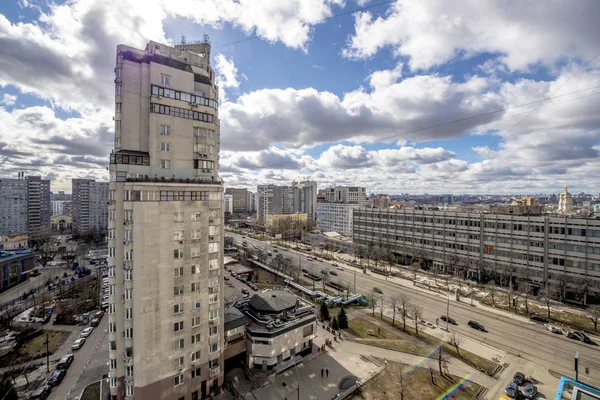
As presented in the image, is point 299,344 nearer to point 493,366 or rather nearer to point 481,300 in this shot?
point 493,366

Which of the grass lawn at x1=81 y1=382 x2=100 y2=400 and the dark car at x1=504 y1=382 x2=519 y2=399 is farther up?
the dark car at x1=504 y1=382 x2=519 y2=399

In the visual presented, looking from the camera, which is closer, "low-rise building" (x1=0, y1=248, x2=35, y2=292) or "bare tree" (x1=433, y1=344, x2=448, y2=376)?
"bare tree" (x1=433, y1=344, x2=448, y2=376)

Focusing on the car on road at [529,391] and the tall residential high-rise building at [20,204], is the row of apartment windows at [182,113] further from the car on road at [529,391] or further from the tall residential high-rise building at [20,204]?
the tall residential high-rise building at [20,204]

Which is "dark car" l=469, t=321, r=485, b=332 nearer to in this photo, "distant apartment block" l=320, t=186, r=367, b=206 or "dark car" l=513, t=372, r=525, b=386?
"dark car" l=513, t=372, r=525, b=386

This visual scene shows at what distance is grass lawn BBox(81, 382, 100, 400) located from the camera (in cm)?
3073

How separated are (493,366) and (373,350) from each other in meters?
15.2

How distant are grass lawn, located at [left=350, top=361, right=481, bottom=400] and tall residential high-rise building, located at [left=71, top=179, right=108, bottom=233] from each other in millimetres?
154025

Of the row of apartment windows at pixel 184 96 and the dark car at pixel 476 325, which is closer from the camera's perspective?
the row of apartment windows at pixel 184 96

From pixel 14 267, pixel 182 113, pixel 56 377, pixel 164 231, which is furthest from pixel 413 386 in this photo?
pixel 14 267

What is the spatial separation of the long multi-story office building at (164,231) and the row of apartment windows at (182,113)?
0.32 feet

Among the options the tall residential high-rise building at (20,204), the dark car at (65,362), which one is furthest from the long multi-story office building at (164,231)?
the tall residential high-rise building at (20,204)

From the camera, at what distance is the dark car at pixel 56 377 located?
33.0 metres

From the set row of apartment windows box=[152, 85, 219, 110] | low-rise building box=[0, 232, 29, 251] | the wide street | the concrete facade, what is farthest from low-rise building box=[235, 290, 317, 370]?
low-rise building box=[0, 232, 29, 251]

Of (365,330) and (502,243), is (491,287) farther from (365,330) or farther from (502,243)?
(365,330)
